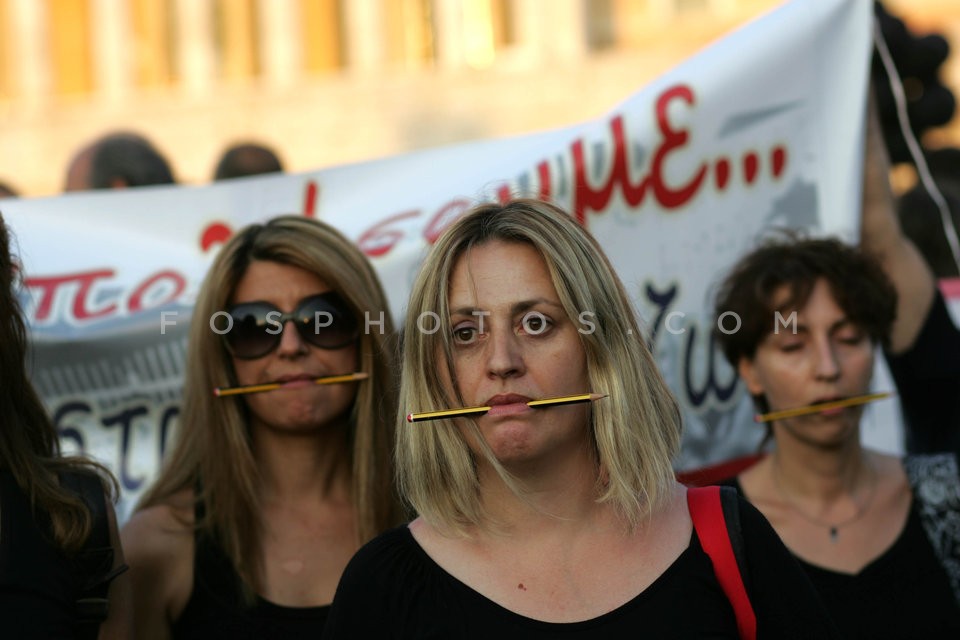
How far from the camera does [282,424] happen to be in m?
3.90

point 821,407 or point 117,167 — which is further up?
point 117,167

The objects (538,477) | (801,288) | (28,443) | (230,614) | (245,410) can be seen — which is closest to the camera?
(538,477)

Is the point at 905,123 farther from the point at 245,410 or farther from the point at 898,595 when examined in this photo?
the point at 245,410

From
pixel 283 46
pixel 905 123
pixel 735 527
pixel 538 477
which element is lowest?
pixel 735 527

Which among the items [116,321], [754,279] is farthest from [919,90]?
[116,321]

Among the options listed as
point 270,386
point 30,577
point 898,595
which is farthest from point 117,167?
point 898,595

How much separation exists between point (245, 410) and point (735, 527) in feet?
5.23

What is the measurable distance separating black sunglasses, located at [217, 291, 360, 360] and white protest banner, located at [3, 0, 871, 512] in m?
1.17

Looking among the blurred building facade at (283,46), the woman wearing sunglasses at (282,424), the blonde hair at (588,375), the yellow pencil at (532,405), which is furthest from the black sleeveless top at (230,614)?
the blurred building facade at (283,46)

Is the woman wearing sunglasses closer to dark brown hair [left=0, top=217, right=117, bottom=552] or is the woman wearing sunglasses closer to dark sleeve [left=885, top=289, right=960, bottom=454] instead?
dark brown hair [left=0, top=217, right=117, bottom=552]

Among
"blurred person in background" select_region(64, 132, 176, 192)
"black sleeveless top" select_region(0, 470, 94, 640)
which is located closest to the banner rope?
"blurred person in background" select_region(64, 132, 176, 192)

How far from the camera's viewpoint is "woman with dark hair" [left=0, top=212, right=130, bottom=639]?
9.50 ft

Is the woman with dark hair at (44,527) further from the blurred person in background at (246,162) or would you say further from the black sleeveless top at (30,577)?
the blurred person in background at (246,162)

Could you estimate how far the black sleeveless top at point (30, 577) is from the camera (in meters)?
2.85
